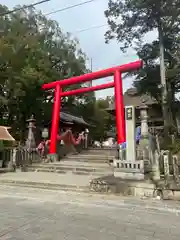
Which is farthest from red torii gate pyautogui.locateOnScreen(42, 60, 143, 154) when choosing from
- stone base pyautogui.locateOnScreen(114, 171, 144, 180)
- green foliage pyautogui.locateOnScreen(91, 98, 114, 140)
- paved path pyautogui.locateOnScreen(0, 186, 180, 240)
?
green foliage pyautogui.locateOnScreen(91, 98, 114, 140)

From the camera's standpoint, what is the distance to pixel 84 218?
17.1ft

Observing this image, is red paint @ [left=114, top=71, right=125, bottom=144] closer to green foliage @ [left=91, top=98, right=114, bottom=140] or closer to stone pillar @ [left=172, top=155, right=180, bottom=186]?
stone pillar @ [left=172, top=155, right=180, bottom=186]

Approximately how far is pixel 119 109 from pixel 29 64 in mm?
9825

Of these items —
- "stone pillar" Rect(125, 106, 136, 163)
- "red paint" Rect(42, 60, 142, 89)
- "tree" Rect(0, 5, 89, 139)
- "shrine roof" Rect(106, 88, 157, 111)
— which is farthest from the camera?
"shrine roof" Rect(106, 88, 157, 111)

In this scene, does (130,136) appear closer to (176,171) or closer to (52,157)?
(176,171)

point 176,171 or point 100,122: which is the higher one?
point 100,122

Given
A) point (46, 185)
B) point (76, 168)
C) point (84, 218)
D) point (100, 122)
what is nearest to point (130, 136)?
point (46, 185)

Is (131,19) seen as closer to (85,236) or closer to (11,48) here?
(11,48)

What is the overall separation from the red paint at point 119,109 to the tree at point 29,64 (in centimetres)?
752

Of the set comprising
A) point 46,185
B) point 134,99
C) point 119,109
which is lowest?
point 46,185

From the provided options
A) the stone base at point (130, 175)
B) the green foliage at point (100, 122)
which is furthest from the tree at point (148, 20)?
the green foliage at point (100, 122)

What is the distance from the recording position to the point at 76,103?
93.8 feet

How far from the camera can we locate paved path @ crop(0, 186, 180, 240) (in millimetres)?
4191

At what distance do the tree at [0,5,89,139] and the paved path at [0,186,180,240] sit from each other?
13634 mm
